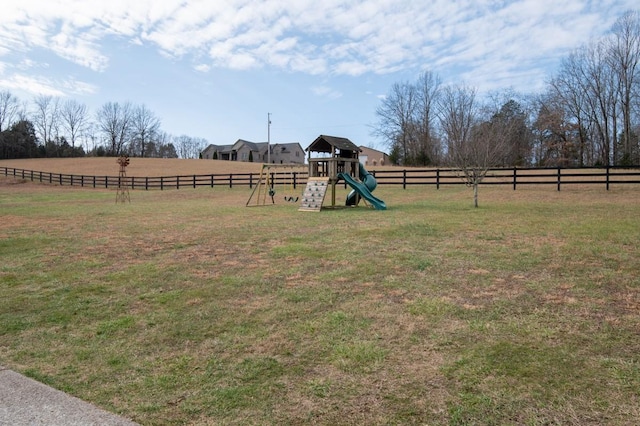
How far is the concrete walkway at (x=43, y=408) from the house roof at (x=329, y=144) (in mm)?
15627

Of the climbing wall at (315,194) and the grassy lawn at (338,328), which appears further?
the climbing wall at (315,194)

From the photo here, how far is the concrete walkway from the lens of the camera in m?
2.76

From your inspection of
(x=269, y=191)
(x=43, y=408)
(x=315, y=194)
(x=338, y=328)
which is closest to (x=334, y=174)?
(x=315, y=194)

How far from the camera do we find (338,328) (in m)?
4.39

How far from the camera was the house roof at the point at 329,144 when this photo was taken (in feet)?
59.4

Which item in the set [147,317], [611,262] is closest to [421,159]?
[611,262]

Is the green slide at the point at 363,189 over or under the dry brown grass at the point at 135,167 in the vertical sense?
under

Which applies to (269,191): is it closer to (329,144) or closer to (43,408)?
(329,144)

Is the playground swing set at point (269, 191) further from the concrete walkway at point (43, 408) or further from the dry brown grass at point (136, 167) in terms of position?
the dry brown grass at point (136, 167)

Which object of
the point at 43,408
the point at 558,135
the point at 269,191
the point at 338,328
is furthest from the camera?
the point at 558,135

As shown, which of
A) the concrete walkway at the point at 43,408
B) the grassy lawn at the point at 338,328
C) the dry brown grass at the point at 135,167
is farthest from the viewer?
the dry brown grass at the point at 135,167

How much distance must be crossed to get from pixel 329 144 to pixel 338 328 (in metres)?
14.5

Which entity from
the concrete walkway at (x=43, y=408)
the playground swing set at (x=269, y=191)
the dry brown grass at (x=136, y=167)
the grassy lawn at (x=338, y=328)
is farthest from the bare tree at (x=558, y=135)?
the concrete walkway at (x=43, y=408)

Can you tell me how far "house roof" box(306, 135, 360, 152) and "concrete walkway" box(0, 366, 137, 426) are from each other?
15627 millimetres
